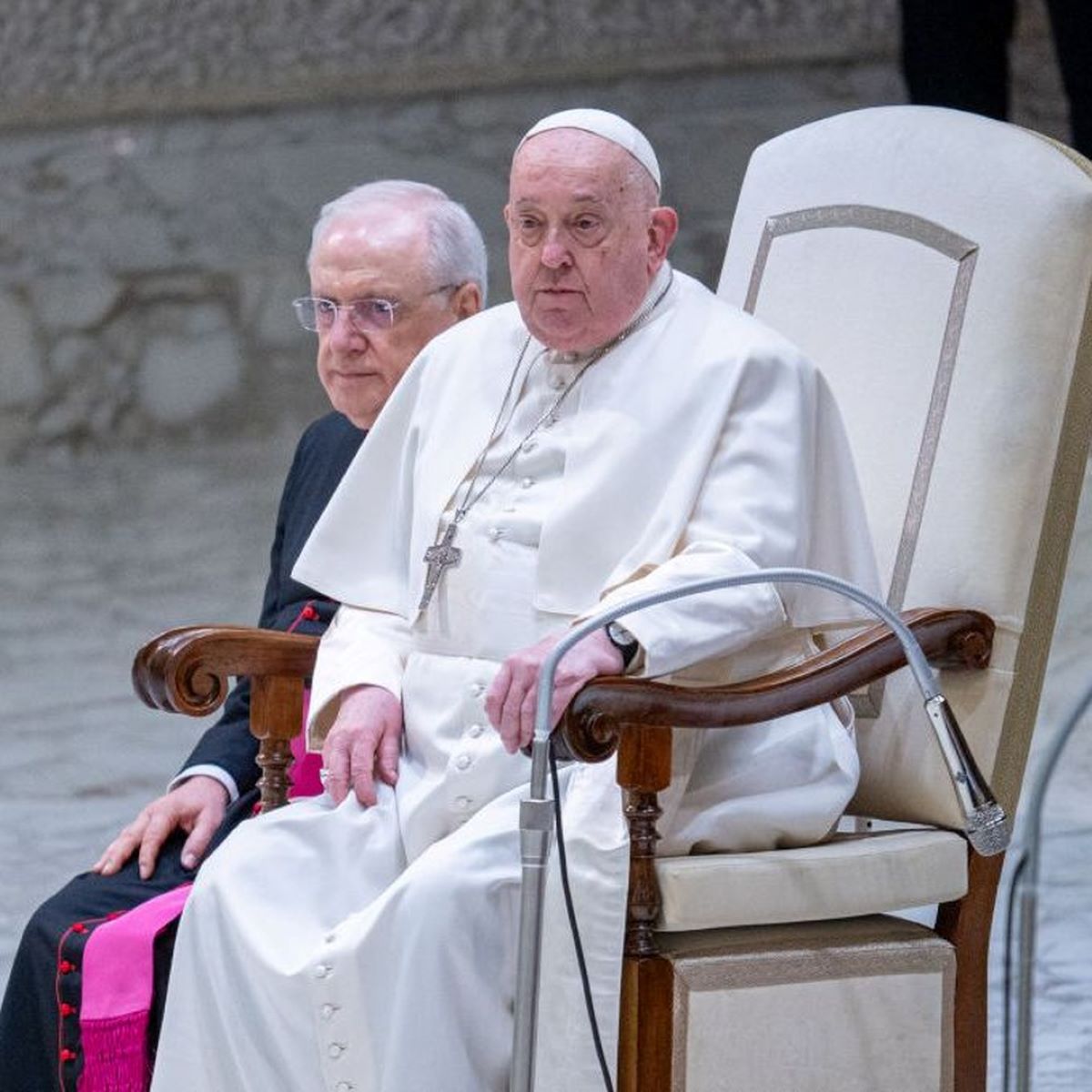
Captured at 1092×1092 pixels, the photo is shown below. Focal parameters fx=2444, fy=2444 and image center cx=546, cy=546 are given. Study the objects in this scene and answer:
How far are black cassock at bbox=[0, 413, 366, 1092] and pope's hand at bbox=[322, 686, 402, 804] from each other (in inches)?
12.4

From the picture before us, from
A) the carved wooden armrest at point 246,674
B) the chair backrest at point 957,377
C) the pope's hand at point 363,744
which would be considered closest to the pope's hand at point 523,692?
the pope's hand at point 363,744

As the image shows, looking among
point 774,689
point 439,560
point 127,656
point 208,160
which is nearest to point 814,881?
point 774,689

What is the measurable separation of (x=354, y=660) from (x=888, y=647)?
746 mm

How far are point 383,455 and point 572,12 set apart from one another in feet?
23.4

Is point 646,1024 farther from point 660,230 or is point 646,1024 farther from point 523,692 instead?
point 660,230

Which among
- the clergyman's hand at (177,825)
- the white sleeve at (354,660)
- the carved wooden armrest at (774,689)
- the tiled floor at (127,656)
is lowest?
the tiled floor at (127,656)

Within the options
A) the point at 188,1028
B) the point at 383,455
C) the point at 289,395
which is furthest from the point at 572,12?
the point at 188,1028

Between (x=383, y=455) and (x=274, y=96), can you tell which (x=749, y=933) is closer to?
(x=383, y=455)

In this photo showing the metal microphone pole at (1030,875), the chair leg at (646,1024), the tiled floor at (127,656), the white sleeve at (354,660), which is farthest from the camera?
the tiled floor at (127,656)

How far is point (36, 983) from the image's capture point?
3326mm

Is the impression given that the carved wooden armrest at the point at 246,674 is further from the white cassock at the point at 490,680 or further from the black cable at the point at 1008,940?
the black cable at the point at 1008,940

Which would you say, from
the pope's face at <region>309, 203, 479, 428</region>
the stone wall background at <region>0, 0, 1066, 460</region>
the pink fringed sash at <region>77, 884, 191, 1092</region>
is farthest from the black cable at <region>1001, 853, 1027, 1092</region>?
the stone wall background at <region>0, 0, 1066, 460</region>

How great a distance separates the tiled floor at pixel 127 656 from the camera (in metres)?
4.86

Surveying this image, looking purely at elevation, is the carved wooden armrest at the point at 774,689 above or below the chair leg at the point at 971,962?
above
